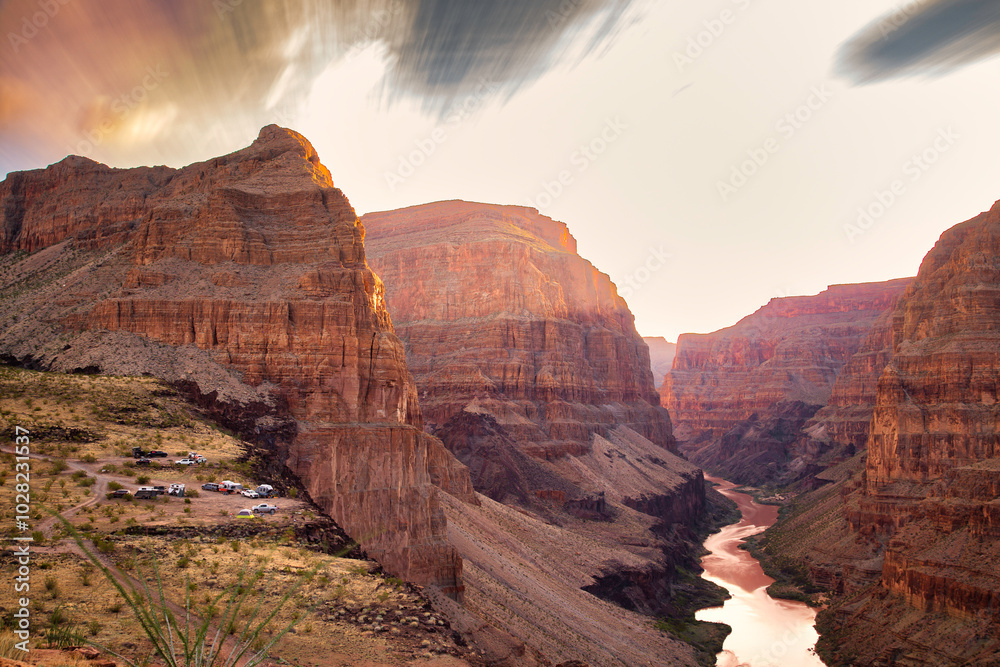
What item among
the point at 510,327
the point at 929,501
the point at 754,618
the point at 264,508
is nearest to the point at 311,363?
the point at 264,508

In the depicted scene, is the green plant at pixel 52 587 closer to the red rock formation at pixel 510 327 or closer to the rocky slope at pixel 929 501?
the rocky slope at pixel 929 501

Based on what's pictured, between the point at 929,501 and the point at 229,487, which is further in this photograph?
the point at 929,501

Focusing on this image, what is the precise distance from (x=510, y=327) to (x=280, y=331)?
311 ft

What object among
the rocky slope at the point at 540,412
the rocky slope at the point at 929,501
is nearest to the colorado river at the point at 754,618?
the rocky slope at the point at 929,501

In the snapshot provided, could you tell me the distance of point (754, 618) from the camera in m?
76.3

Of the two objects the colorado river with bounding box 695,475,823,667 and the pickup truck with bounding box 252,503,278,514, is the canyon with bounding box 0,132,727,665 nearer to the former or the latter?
the colorado river with bounding box 695,475,823,667

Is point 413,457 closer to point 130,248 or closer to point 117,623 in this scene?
point 130,248

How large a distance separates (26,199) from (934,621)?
86924 millimetres

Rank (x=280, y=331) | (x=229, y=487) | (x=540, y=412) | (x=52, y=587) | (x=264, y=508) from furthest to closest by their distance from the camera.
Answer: (x=540, y=412) < (x=280, y=331) < (x=229, y=487) < (x=264, y=508) < (x=52, y=587)

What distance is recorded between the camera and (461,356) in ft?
444

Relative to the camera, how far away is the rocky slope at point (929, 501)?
165ft

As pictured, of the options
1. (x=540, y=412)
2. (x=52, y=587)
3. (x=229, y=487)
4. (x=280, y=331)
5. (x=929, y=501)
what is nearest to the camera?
(x=52, y=587)

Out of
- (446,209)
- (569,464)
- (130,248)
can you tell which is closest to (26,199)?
(130,248)

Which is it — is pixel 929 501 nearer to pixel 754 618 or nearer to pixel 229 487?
pixel 754 618
